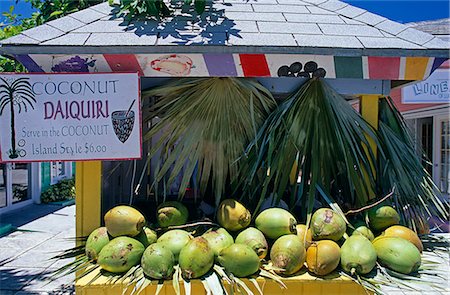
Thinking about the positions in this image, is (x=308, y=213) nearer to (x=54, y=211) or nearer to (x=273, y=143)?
(x=273, y=143)

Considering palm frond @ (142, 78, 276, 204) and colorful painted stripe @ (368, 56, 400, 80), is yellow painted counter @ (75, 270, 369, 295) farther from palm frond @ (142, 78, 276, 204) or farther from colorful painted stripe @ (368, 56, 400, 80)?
colorful painted stripe @ (368, 56, 400, 80)

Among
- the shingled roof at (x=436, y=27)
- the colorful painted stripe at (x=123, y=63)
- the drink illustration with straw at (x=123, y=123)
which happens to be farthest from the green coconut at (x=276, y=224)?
the shingled roof at (x=436, y=27)

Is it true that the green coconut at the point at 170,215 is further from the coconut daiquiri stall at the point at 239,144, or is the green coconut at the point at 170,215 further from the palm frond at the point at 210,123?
the palm frond at the point at 210,123

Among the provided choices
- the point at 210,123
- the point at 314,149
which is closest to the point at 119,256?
the point at 210,123

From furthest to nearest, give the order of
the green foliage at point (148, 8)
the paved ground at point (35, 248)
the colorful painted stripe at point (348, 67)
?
the paved ground at point (35, 248) < the green foliage at point (148, 8) < the colorful painted stripe at point (348, 67)

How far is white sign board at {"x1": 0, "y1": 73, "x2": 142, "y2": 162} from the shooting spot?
8.91 ft

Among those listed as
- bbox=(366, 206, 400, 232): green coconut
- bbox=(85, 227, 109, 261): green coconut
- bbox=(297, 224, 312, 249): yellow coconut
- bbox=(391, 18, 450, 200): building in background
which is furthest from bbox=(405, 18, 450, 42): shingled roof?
bbox=(85, 227, 109, 261): green coconut

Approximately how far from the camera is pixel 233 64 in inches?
112

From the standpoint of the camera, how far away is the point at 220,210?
2.89 meters

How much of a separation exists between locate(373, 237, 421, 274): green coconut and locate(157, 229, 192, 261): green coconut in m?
1.35

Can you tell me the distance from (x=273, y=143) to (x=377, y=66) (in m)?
1.01

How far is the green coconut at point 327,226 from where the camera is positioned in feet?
8.56

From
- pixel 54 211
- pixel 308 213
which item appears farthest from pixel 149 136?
pixel 54 211

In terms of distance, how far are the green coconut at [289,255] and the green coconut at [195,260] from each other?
0.44 meters
